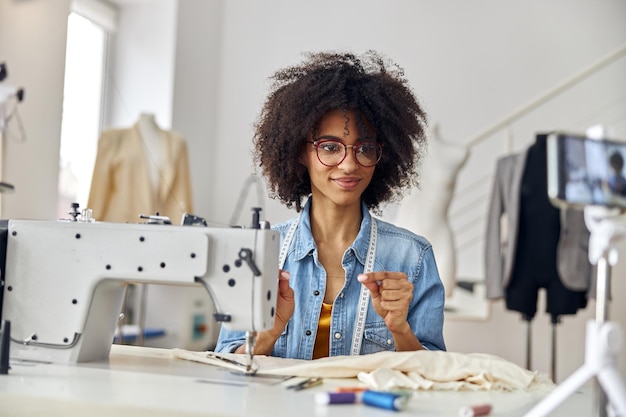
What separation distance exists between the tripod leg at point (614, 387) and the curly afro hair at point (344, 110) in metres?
1.13

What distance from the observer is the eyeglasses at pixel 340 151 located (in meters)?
2.09

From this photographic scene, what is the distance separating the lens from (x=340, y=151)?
2100 millimetres

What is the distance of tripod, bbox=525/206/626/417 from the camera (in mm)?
1128

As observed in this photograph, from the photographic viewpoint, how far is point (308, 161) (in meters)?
2.24

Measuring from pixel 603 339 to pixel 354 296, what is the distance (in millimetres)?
1000

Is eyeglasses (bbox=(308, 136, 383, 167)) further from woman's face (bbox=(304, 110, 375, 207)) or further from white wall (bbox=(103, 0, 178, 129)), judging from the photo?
white wall (bbox=(103, 0, 178, 129))

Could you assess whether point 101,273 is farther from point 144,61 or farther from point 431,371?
point 144,61

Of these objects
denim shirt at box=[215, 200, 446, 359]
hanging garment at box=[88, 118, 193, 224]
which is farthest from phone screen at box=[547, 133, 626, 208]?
hanging garment at box=[88, 118, 193, 224]

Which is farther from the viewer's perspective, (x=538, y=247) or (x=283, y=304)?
(x=538, y=247)

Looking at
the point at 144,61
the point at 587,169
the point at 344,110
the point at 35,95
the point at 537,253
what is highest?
the point at 144,61

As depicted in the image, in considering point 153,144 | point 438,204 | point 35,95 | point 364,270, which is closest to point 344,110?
point 364,270

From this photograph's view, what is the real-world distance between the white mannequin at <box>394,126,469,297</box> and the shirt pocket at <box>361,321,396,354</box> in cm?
241

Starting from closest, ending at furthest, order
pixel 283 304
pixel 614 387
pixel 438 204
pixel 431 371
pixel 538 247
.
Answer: pixel 614 387 → pixel 431 371 → pixel 283 304 → pixel 538 247 → pixel 438 204

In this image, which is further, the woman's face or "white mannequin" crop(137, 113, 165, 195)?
"white mannequin" crop(137, 113, 165, 195)
